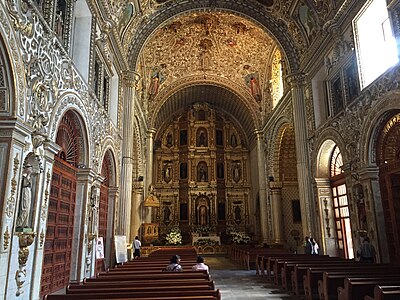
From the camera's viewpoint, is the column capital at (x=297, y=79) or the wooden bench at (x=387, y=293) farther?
the column capital at (x=297, y=79)

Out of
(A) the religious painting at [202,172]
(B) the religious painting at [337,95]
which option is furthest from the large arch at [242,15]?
(A) the religious painting at [202,172]

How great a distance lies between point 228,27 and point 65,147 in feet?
42.3

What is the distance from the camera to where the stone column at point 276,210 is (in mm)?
18927

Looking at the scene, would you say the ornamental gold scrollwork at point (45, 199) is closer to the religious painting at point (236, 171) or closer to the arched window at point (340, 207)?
the arched window at point (340, 207)

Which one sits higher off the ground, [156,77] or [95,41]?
[156,77]

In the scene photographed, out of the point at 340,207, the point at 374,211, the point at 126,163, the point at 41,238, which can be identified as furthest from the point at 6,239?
the point at 340,207

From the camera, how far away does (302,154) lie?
44.3 ft

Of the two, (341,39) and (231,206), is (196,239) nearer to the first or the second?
(231,206)

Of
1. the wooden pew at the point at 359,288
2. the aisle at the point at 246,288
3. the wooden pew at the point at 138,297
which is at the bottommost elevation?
the aisle at the point at 246,288

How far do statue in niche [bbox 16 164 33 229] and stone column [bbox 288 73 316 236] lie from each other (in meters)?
9.97

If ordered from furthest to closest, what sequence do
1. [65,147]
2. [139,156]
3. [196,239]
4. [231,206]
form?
[231,206] < [196,239] < [139,156] < [65,147]

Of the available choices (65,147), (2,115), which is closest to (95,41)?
(65,147)

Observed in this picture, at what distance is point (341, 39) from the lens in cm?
1081

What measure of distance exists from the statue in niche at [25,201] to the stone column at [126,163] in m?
6.74
